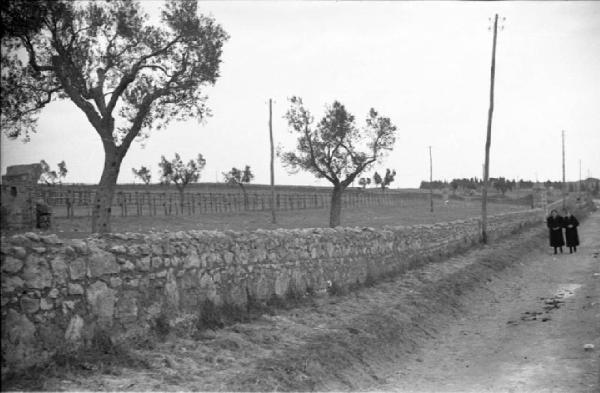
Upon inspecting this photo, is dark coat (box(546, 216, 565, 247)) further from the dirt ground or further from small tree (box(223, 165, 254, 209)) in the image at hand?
small tree (box(223, 165, 254, 209))

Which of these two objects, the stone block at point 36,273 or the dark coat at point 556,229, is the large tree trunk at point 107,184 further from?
the dark coat at point 556,229

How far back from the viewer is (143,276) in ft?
22.0

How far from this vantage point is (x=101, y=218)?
1805cm

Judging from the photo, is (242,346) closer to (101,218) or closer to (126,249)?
(126,249)

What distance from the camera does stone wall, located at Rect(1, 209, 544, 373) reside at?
514 cm

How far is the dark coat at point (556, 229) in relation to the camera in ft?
75.1

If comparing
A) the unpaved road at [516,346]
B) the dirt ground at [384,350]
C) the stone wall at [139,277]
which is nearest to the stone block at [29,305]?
the stone wall at [139,277]

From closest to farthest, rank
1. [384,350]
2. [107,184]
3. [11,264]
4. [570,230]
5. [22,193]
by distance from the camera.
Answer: [11,264] < [384,350] < [107,184] < [22,193] < [570,230]

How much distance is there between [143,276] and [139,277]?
0.07m

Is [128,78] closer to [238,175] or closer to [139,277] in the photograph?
[139,277]

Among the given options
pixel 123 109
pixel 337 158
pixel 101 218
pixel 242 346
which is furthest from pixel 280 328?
pixel 337 158

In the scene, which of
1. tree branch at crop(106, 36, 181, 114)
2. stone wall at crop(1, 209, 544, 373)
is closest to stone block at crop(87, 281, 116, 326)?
stone wall at crop(1, 209, 544, 373)

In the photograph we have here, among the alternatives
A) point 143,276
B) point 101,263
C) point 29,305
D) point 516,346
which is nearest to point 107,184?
point 143,276

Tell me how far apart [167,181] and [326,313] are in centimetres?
5861
